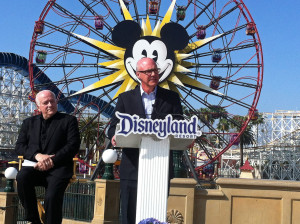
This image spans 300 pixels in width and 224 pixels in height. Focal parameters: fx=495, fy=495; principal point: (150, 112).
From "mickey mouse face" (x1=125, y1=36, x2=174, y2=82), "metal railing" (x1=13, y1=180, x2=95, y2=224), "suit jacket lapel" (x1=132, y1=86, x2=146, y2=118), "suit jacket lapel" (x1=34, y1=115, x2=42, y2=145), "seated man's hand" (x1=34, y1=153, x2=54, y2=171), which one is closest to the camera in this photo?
"suit jacket lapel" (x1=132, y1=86, x2=146, y2=118)

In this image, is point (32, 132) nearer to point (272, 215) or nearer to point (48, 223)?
point (48, 223)

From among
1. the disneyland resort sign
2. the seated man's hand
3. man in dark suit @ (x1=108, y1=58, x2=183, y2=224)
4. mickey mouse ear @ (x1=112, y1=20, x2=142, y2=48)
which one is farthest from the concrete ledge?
mickey mouse ear @ (x1=112, y1=20, x2=142, y2=48)

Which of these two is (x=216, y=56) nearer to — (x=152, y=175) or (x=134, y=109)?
(x=134, y=109)

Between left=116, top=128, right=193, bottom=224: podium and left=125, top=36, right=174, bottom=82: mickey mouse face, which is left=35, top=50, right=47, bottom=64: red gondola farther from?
left=116, top=128, right=193, bottom=224: podium

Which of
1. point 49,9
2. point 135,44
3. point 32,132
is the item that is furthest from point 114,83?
point 32,132

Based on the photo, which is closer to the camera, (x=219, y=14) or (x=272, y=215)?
(x=272, y=215)

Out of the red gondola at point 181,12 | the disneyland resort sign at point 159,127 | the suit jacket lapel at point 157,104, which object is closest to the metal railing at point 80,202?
the suit jacket lapel at point 157,104

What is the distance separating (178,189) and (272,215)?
139 cm

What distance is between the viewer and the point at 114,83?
791 inches

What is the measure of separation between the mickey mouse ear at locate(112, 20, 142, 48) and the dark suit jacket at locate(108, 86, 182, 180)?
49.9ft

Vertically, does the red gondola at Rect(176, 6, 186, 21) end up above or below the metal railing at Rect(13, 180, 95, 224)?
above

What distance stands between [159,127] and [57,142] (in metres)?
1.33

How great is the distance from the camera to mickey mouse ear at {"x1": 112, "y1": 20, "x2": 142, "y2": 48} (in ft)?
63.7

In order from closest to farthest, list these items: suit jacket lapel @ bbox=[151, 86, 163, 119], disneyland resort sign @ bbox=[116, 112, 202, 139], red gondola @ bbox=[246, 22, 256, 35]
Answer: disneyland resort sign @ bbox=[116, 112, 202, 139] < suit jacket lapel @ bbox=[151, 86, 163, 119] < red gondola @ bbox=[246, 22, 256, 35]
